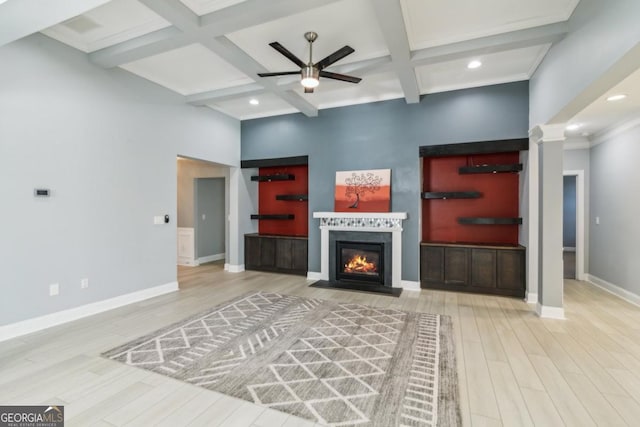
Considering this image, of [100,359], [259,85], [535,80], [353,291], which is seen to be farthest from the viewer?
[353,291]

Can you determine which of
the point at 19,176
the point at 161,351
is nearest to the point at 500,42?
the point at 161,351

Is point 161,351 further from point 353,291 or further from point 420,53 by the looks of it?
point 420,53

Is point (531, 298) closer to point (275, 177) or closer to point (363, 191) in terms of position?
point (363, 191)

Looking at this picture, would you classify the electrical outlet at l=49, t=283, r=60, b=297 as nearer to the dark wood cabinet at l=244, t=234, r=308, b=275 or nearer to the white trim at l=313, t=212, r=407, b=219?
the dark wood cabinet at l=244, t=234, r=308, b=275

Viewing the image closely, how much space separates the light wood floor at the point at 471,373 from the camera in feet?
6.35

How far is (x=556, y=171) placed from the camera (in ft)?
12.1

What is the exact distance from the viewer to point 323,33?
10.8 ft

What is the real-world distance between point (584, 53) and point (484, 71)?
68.8 inches

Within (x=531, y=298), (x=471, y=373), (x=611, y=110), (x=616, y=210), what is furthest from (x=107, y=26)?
(x=616, y=210)

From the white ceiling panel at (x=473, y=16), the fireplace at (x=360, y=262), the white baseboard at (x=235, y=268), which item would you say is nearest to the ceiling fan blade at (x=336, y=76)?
the white ceiling panel at (x=473, y=16)

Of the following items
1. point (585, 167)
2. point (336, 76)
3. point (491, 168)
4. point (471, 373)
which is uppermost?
point (336, 76)

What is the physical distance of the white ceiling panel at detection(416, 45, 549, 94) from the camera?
148 inches

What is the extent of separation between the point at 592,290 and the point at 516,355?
12.0ft

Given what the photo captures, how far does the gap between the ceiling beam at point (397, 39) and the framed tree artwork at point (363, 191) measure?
60.5 inches
